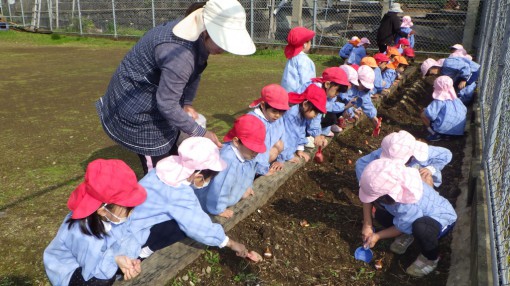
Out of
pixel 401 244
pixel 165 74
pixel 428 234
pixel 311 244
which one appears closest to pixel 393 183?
pixel 428 234

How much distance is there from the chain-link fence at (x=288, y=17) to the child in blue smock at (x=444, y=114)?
8.09m

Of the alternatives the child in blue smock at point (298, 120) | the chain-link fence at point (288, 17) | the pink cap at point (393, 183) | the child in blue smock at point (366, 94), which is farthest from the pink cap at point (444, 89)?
the chain-link fence at point (288, 17)

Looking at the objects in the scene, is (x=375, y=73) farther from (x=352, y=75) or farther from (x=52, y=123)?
(x=52, y=123)

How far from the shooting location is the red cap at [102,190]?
229 cm

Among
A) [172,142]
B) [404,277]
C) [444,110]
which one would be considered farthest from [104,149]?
[444,110]

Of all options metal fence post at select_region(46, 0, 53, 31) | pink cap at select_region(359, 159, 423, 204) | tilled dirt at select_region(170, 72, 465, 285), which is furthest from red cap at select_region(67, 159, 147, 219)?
metal fence post at select_region(46, 0, 53, 31)

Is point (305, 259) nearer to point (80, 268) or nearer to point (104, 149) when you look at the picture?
point (80, 268)

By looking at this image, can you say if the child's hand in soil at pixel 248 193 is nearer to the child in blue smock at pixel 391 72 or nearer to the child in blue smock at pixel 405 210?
the child in blue smock at pixel 405 210

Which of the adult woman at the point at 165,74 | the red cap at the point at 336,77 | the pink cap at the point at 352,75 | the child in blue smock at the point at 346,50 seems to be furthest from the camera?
the child in blue smock at the point at 346,50

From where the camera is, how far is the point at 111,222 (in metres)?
2.50

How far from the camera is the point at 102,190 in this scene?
2299mm

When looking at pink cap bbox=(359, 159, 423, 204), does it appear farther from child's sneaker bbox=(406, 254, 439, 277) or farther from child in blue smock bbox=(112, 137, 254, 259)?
child in blue smock bbox=(112, 137, 254, 259)

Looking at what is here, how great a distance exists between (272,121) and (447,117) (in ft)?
9.93

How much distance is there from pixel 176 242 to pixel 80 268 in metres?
0.66
